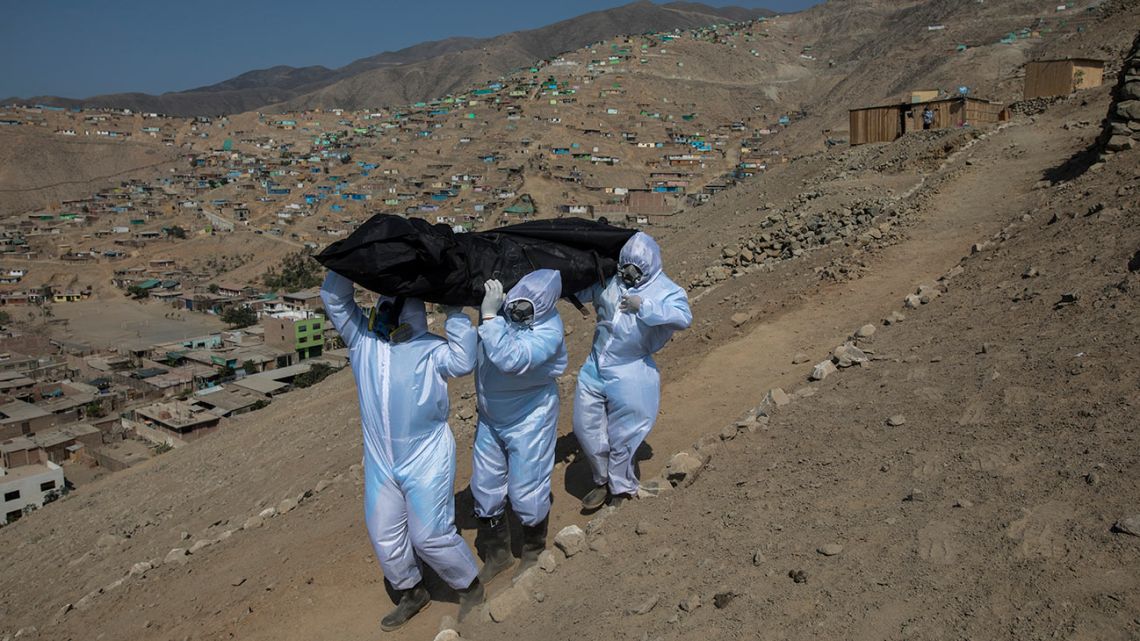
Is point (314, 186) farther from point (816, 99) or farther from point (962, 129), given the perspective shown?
point (962, 129)

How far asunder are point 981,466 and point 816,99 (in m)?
67.5

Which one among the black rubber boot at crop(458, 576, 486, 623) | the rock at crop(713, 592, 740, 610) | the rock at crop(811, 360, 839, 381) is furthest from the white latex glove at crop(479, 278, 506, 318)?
the rock at crop(811, 360, 839, 381)

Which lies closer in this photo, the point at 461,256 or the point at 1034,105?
Result: the point at 461,256

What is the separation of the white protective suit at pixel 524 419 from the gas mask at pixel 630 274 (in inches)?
17.5

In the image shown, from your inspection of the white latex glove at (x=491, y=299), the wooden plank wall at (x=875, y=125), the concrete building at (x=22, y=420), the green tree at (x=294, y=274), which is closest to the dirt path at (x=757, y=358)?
the white latex glove at (x=491, y=299)

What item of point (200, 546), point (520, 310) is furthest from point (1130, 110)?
point (200, 546)

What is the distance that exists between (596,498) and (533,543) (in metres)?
0.54

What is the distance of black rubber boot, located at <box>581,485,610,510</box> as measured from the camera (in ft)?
14.2

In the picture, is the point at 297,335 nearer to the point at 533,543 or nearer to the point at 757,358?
the point at 757,358

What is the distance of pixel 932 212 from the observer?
9.40 meters

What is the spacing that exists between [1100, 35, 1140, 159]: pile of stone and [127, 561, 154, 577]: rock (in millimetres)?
9848

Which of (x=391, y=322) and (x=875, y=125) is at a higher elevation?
(x=391, y=322)

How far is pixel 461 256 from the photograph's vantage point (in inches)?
141

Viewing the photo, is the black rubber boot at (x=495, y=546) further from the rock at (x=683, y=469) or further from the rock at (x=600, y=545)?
the rock at (x=683, y=469)
